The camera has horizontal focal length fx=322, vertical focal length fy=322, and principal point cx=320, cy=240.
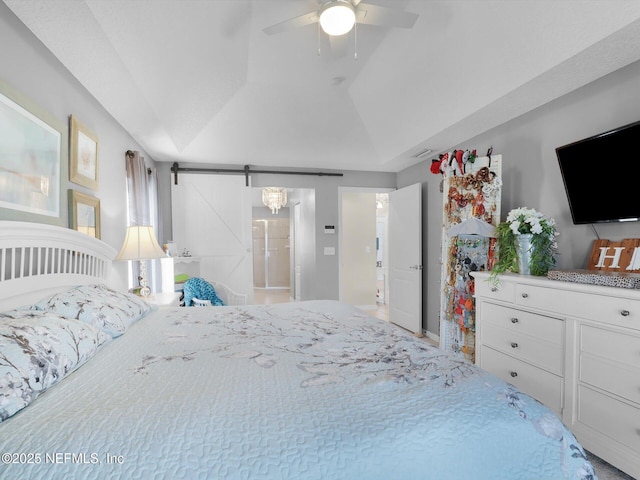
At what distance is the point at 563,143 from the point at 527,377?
1.78 metres

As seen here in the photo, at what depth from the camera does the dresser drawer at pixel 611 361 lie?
165cm

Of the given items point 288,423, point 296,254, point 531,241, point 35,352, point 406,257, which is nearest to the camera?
point 288,423

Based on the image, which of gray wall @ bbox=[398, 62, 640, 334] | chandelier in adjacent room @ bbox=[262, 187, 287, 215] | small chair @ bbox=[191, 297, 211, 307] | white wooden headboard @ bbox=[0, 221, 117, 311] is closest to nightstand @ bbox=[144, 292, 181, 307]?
small chair @ bbox=[191, 297, 211, 307]

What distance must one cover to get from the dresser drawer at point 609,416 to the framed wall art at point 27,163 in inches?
127

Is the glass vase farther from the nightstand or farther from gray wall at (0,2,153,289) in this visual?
gray wall at (0,2,153,289)

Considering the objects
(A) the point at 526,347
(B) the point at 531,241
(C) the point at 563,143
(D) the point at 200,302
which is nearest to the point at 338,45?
(C) the point at 563,143

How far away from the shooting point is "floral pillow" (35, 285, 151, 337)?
1.52m

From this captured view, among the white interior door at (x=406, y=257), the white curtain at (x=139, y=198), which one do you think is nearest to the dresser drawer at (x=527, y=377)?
the white interior door at (x=406, y=257)

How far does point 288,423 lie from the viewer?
876 mm

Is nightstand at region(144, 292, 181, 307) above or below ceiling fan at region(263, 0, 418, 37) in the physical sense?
below

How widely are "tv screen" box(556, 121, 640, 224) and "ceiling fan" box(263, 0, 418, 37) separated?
4.67 ft

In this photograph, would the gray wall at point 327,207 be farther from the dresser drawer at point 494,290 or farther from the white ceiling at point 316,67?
the dresser drawer at point 494,290

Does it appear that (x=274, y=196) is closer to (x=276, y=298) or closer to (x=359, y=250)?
(x=359, y=250)

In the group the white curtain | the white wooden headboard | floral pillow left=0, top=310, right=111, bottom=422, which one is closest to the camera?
floral pillow left=0, top=310, right=111, bottom=422
